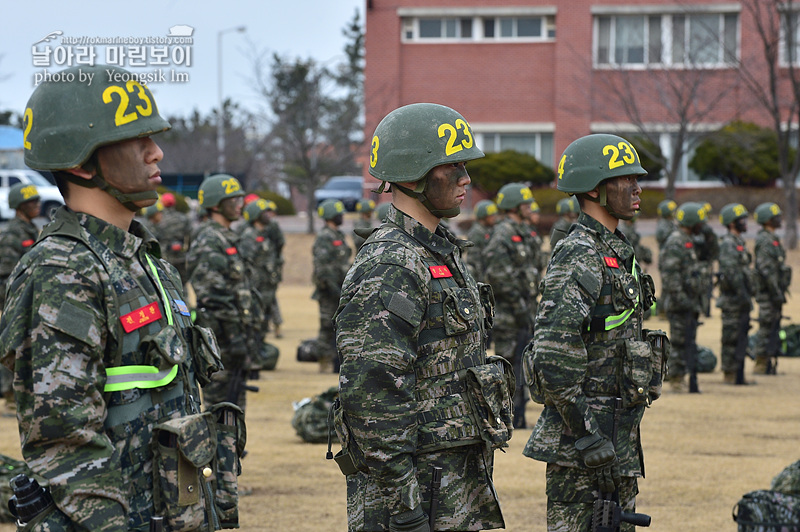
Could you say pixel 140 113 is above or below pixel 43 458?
above

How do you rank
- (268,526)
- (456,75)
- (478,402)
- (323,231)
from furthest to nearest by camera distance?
1. (456,75)
2. (323,231)
3. (268,526)
4. (478,402)

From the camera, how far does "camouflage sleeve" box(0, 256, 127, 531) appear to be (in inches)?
121

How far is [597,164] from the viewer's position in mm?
5625

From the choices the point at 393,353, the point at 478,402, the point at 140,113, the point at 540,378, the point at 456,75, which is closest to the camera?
the point at 140,113

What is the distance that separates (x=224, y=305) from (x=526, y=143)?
3453cm

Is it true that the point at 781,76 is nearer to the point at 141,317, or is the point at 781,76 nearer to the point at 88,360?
the point at 141,317

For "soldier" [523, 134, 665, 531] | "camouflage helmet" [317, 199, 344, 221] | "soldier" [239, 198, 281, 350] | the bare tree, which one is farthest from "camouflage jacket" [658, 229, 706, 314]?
the bare tree

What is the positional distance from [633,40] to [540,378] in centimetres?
3781

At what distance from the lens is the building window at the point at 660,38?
124 ft

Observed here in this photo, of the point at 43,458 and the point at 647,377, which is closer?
the point at 43,458

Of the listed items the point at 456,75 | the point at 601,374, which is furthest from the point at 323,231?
the point at 456,75

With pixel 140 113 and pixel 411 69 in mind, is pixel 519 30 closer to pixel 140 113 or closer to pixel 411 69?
pixel 411 69

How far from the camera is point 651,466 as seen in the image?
9578 mm

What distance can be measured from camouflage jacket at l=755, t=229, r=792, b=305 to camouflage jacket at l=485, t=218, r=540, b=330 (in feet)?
17.5
